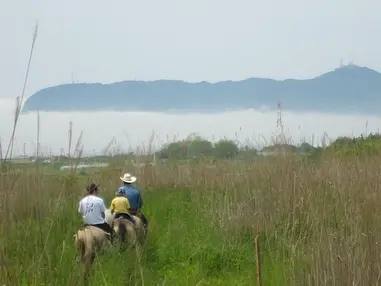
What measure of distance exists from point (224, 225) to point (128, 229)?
137 cm

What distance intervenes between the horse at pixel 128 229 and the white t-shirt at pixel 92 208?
52cm

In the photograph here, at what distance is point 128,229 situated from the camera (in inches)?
348

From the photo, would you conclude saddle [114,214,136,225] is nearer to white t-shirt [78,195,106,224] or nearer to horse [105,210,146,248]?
horse [105,210,146,248]

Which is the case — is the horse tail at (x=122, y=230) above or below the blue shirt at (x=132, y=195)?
below

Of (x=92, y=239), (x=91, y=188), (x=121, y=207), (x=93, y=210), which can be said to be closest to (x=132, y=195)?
(x=121, y=207)

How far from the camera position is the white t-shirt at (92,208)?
8148mm

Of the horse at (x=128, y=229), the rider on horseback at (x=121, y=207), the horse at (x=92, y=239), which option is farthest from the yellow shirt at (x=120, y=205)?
the horse at (x=92, y=239)

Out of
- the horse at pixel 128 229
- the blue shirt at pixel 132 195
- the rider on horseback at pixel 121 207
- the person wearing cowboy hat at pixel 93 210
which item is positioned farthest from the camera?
the blue shirt at pixel 132 195

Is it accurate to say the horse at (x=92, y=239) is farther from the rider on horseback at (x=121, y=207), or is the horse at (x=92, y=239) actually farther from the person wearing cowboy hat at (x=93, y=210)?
the rider on horseback at (x=121, y=207)

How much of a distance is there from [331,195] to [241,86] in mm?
134339

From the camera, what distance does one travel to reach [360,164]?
7.93 meters

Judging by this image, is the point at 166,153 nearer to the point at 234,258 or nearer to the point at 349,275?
the point at 234,258

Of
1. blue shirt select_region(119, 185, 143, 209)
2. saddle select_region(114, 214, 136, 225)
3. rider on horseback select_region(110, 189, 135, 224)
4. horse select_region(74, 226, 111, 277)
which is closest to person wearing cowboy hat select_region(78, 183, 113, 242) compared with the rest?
horse select_region(74, 226, 111, 277)

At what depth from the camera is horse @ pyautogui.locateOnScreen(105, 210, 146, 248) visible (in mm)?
8680
